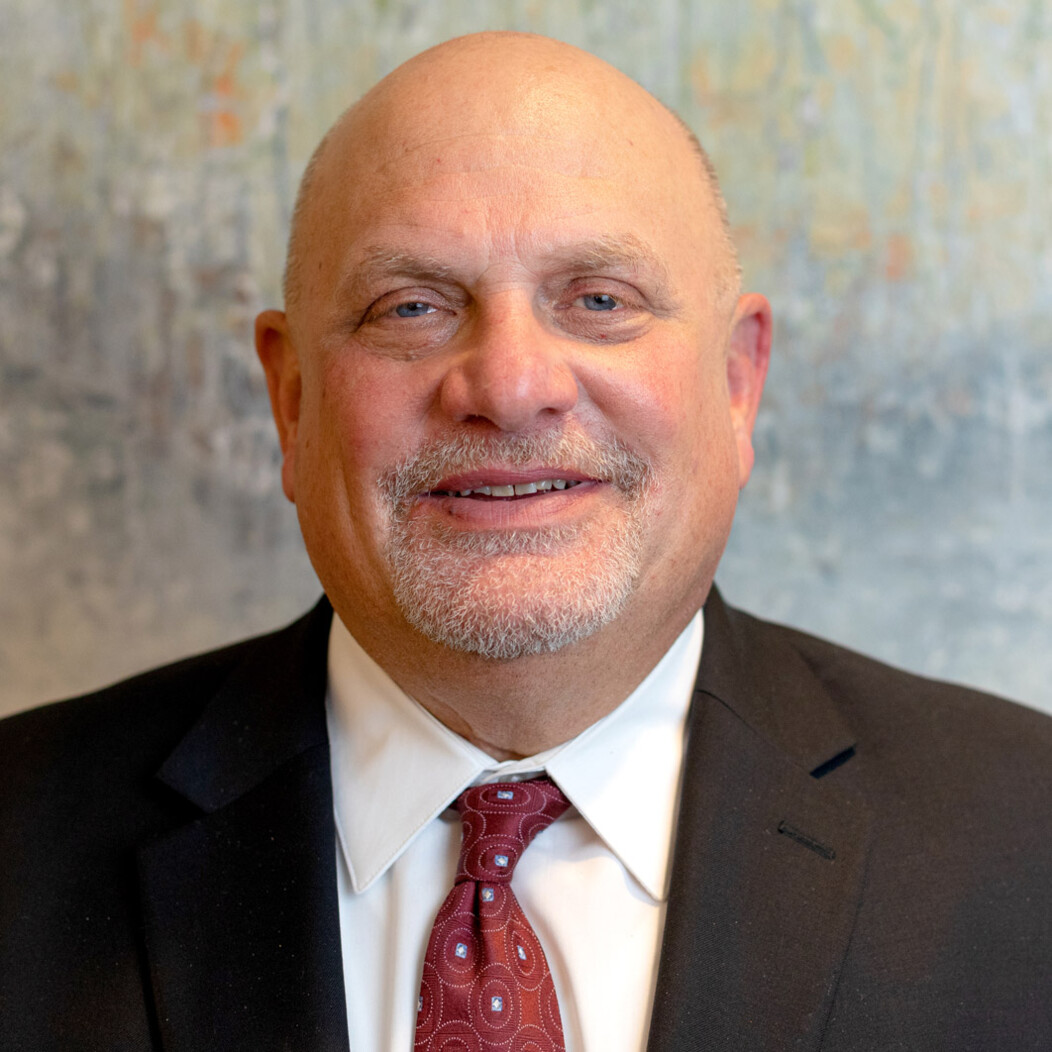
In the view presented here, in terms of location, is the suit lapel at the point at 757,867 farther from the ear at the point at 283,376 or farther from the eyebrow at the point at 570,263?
the ear at the point at 283,376

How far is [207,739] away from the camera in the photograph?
1946 millimetres

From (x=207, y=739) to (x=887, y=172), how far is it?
5.23 ft

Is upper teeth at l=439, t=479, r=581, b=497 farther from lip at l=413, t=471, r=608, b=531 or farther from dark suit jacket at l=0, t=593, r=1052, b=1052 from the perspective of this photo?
dark suit jacket at l=0, t=593, r=1052, b=1052

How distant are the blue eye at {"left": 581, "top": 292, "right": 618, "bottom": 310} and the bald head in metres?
0.18

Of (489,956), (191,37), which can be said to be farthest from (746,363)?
(191,37)

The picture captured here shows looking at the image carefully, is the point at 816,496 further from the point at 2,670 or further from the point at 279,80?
the point at 2,670

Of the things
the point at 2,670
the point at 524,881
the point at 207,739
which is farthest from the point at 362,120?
the point at 2,670

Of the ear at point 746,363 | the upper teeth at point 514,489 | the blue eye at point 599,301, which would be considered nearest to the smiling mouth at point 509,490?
the upper teeth at point 514,489

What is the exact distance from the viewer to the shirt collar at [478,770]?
1.84 m

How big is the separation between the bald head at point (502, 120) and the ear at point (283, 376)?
3.1 inches

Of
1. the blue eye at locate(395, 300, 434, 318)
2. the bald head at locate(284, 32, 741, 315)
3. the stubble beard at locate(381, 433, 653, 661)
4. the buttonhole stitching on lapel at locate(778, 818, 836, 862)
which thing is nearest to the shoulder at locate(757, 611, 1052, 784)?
the buttonhole stitching on lapel at locate(778, 818, 836, 862)

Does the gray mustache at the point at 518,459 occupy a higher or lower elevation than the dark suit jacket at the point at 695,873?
higher

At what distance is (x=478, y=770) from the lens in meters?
1.87

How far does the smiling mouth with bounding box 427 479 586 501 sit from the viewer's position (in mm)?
1787
